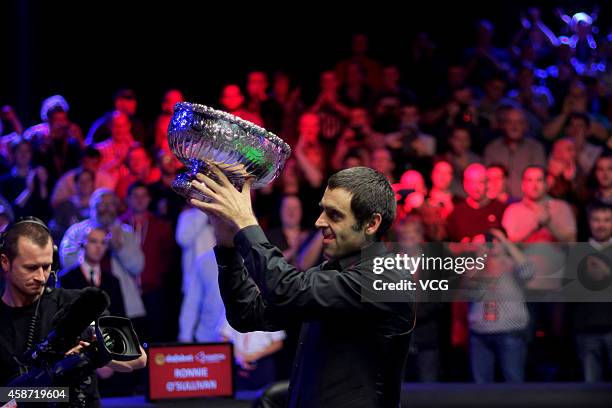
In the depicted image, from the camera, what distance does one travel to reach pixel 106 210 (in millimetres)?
6820

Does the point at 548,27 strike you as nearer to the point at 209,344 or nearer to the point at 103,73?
the point at 103,73

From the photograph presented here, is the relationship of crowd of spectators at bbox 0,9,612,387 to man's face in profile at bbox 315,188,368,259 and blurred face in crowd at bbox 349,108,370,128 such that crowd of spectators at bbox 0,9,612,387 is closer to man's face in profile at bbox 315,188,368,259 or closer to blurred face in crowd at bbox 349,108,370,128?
blurred face in crowd at bbox 349,108,370,128

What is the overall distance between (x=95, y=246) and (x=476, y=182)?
272 cm

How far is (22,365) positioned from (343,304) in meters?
1.19

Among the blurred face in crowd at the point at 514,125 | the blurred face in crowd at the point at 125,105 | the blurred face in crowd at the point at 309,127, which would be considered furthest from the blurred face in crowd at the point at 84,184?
the blurred face in crowd at the point at 514,125

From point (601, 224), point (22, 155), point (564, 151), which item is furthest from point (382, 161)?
point (22, 155)

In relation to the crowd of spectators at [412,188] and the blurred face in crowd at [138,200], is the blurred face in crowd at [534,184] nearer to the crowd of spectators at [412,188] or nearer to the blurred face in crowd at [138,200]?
the crowd of spectators at [412,188]

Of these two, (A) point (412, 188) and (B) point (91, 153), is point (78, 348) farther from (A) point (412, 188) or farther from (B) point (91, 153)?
(B) point (91, 153)

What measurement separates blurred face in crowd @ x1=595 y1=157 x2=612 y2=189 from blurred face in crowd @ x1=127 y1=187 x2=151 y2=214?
3.39m

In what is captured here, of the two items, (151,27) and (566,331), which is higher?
(151,27)

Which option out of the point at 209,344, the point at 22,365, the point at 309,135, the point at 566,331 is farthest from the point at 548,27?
the point at 22,365

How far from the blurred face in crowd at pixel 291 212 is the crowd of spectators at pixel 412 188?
1 cm

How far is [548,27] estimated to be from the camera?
10.2 m

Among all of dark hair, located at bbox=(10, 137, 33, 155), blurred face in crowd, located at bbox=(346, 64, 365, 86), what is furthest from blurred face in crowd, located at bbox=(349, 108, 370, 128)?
dark hair, located at bbox=(10, 137, 33, 155)
